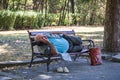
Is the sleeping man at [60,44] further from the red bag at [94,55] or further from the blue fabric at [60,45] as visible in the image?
the red bag at [94,55]

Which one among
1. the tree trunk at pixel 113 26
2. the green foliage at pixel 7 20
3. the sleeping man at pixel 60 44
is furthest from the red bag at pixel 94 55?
the green foliage at pixel 7 20

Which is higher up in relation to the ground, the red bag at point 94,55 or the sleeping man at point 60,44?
the sleeping man at point 60,44

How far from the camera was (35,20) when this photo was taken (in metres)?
26.7

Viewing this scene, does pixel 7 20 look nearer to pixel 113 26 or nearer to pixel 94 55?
pixel 113 26

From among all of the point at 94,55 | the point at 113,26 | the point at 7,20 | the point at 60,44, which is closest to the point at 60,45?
the point at 60,44

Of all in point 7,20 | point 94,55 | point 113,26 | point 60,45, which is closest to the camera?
point 60,45

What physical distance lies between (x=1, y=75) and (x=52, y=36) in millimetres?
1875

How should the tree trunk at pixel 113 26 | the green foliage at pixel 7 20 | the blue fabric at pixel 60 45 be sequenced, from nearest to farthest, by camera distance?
the blue fabric at pixel 60 45 < the tree trunk at pixel 113 26 < the green foliage at pixel 7 20

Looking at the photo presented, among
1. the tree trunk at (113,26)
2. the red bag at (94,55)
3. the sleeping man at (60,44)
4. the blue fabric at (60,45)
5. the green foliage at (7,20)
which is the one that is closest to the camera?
the sleeping man at (60,44)

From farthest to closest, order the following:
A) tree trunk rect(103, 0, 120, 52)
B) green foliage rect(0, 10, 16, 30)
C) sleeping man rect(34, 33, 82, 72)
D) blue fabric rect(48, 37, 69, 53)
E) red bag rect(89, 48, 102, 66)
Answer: green foliage rect(0, 10, 16, 30) → tree trunk rect(103, 0, 120, 52) → red bag rect(89, 48, 102, 66) → blue fabric rect(48, 37, 69, 53) → sleeping man rect(34, 33, 82, 72)

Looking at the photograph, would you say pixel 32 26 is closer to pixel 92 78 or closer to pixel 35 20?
pixel 35 20

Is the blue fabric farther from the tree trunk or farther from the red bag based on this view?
the tree trunk

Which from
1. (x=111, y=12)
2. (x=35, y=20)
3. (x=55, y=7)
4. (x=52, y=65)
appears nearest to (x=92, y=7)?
(x=55, y=7)

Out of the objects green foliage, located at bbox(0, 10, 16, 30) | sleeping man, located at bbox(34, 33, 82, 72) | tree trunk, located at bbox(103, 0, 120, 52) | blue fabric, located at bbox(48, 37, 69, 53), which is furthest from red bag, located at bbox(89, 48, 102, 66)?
green foliage, located at bbox(0, 10, 16, 30)
